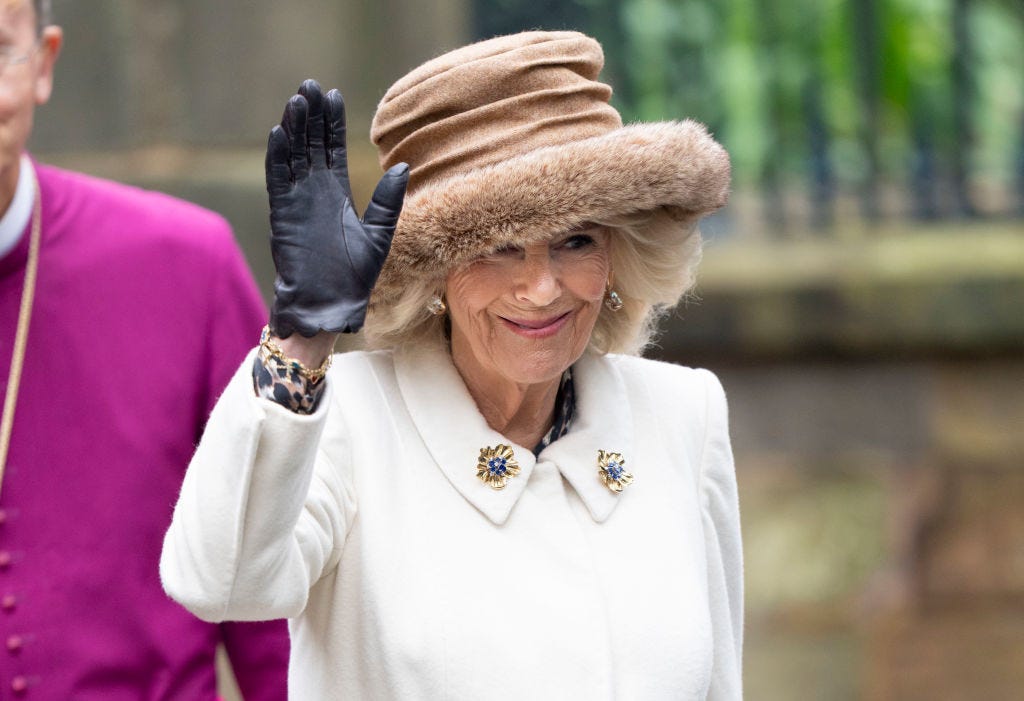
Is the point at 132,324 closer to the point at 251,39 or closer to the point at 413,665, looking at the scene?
the point at 413,665

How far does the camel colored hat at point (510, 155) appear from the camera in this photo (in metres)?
2.57

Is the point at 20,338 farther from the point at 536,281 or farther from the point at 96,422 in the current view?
the point at 536,281

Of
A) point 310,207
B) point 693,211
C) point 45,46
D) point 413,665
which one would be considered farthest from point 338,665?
→ point 45,46

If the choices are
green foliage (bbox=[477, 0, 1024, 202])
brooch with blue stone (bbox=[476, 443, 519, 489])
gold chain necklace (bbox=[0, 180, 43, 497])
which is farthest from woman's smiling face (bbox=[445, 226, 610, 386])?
green foliage (bbox=[477, 0, 1024, 202])

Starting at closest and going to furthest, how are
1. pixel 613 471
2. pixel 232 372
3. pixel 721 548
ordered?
pixel 613 471 → pixel 721 548 → pixel 232 372

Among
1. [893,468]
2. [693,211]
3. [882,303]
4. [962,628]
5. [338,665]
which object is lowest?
[962,628]

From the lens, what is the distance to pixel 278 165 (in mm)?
2299

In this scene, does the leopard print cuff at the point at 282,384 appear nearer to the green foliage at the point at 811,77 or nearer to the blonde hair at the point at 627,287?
the blonde hair at the point at 627,287

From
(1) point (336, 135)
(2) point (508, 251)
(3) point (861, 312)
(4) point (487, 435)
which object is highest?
(1) point (336, 135)

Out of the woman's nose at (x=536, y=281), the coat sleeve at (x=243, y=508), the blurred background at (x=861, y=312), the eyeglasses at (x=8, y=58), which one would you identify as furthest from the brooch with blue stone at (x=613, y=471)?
the blurred background at (x=861, y=312)

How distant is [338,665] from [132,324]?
91 cm

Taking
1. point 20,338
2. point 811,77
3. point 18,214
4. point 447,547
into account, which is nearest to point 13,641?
point 20,338

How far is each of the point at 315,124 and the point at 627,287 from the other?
2.43 feet

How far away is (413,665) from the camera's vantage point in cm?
253
